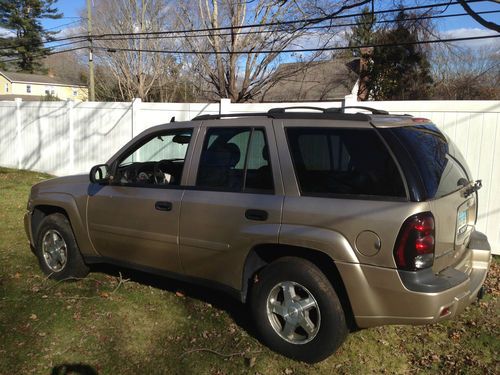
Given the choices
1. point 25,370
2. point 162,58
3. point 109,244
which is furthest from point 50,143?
point 162,58

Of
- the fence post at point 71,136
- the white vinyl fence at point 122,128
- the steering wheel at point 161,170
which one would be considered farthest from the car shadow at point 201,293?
the fence post at point 71,136

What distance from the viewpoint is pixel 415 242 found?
313 centimetres

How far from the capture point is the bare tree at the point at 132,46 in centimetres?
3067

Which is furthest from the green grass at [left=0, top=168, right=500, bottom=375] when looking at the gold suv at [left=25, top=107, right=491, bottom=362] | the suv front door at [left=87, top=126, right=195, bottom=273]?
the suv front door at [left=87, top=126, right=195, bottom=273]

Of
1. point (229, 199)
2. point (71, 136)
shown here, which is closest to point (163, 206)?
point (229, 199)

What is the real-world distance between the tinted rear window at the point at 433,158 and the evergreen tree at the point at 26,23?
58077 millimetres

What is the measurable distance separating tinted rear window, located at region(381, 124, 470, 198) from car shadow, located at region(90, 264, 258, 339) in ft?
6.44

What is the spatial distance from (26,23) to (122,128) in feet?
176

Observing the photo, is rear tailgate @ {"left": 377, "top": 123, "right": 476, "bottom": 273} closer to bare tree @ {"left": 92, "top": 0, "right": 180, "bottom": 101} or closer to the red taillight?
the red taillight

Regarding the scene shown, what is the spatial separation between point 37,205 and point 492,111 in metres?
5.82

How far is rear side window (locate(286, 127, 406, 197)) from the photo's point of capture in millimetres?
3338

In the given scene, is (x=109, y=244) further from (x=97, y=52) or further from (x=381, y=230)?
(x=97, y=52)

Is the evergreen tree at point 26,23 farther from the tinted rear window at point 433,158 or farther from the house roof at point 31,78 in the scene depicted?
the tinted rear window at point 433,158

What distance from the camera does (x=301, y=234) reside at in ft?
11.6
